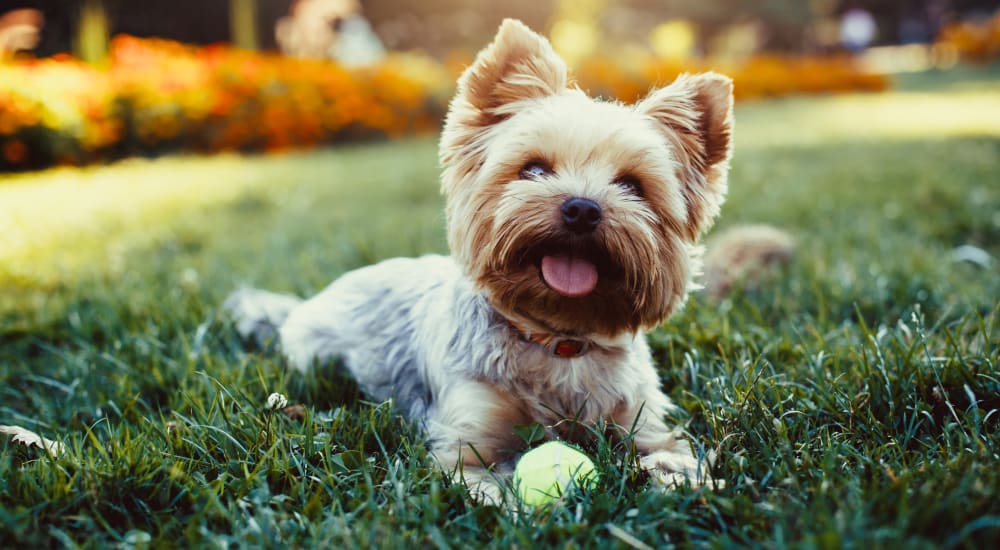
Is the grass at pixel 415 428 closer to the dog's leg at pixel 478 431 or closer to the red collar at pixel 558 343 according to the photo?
the dog's leg at pixel 478 431

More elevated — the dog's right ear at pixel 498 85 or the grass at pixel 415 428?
the dog's right ear at pixel 498 85

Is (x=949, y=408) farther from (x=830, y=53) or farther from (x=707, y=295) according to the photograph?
(x=830, y=53)

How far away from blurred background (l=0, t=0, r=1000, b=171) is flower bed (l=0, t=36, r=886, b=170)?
25 millimetres

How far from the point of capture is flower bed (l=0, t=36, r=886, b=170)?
10.9 meters

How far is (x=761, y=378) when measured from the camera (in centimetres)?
309

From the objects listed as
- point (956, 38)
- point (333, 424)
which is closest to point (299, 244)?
point (333, 424)

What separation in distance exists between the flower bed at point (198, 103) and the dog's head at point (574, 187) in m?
7.91

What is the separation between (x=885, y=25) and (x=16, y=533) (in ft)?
219

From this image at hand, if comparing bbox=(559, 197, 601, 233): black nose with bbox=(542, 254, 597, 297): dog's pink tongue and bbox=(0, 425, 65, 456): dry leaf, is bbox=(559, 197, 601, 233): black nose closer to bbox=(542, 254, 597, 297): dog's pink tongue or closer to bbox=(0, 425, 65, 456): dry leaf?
bbox=(542, 254, 597, 297): dog's pink tongue

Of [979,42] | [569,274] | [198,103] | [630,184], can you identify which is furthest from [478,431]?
[979,42]

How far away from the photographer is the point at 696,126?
3.16 m

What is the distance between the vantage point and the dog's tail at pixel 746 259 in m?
4.77

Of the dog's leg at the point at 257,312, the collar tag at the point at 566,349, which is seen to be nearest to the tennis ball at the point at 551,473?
the collar tag at the point at 566,349

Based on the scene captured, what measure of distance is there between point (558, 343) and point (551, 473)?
Answer: 2.09 ft
